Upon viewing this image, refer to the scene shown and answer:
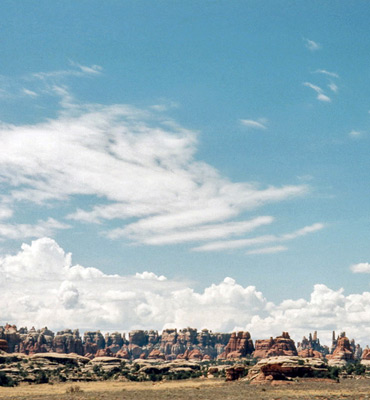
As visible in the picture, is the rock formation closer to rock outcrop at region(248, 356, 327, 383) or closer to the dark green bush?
rock outcrop at region(248, 356, 327, 383)

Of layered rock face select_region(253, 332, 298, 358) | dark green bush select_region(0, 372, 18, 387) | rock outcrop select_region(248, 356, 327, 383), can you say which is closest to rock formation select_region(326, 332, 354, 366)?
layered rock face select_region(253, 332, 298, 358)

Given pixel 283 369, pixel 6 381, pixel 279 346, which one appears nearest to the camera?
pixel 283 369

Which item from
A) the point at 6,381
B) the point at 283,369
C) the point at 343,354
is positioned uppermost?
the point at 283,369

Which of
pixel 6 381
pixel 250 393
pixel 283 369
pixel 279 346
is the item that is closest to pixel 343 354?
pixel 279 346

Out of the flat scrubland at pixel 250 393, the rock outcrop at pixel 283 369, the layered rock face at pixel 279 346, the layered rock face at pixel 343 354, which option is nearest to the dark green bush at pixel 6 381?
the flat scrubland at pixel 250 393

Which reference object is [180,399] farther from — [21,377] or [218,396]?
[21,377]

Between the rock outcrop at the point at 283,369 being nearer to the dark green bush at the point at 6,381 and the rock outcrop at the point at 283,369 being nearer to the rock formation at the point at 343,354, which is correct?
the dark green bush at the point at 6,381

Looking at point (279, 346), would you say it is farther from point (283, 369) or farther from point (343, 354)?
point (283, 369)

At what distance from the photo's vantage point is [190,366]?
117750 millimetres

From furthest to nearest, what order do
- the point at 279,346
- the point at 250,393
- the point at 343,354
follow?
the point at 279,346 < the point at 343,354 < the point at 250,393

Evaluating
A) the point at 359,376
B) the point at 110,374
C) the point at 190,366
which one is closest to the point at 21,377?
the point at 110,374

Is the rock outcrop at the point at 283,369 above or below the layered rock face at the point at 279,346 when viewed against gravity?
above

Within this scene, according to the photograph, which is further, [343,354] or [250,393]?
[343,354]

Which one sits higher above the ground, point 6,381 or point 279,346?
point 279,346
